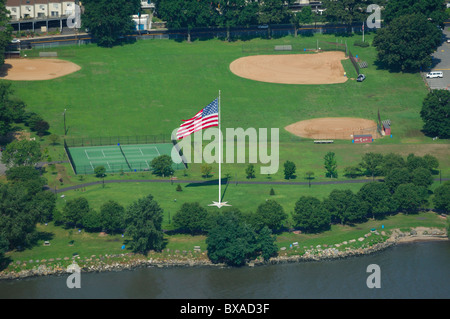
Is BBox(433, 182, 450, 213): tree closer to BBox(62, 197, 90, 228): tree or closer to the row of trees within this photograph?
BBox(62, 197, 90, 228): tree

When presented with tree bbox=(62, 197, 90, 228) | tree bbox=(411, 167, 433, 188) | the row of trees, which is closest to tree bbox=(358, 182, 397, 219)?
tree bbox=(411, 167, 433, 188)

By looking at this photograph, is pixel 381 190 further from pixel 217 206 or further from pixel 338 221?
pixel 217 206

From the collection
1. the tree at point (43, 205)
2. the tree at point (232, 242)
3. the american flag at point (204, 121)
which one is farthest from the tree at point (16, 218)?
the tree at point (232, 242)

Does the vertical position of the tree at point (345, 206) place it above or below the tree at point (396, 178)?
below

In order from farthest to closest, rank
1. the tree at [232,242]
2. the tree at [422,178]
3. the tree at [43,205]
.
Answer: the tree at [422,178] < the tree at [43,205] < the tree at [232,242]

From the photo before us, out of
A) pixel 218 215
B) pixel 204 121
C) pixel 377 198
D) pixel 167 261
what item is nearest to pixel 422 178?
pixel 377 198

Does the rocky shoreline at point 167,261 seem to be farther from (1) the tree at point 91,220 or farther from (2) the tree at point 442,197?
(2) the tree at point 442,197
